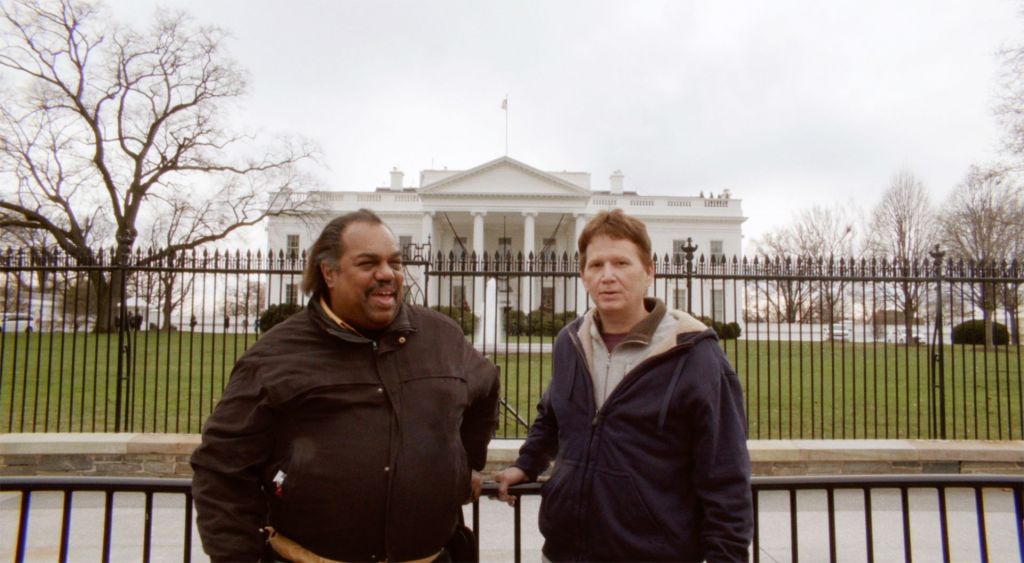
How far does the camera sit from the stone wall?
605 centimetres

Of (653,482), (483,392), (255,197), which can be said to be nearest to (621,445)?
(653,482)

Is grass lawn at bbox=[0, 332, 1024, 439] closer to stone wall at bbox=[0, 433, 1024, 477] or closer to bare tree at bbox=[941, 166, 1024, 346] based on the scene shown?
stone wall at bbox=[0, 433, 1024, 477]

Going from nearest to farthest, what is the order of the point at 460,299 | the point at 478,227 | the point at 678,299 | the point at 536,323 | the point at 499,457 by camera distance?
the point at 499,457 < the point at 678,299 < the point at 460,299 < the point at 536,323 < the point at 478,227

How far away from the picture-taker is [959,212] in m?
28.4

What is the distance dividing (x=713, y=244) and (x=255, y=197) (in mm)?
32865

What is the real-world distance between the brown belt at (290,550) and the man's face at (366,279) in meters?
0.69

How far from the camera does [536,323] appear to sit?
24.4 metres

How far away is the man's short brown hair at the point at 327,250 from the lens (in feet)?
6.64

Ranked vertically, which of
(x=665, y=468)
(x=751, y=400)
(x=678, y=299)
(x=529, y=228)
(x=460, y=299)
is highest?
(x=529, y=228)

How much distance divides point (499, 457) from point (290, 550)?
430cm

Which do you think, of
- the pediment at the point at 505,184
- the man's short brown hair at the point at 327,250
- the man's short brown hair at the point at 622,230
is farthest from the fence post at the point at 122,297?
the pediment at the point at 505,184

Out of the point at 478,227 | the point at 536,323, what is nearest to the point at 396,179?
the point at 478,227

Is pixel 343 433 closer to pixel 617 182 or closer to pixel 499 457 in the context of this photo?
pixel 499 457

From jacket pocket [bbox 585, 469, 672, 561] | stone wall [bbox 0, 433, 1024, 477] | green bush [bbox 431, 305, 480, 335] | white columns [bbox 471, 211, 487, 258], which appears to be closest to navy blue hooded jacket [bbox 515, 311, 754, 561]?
jacket pocket [bbox 585, 469, 672, 561]
